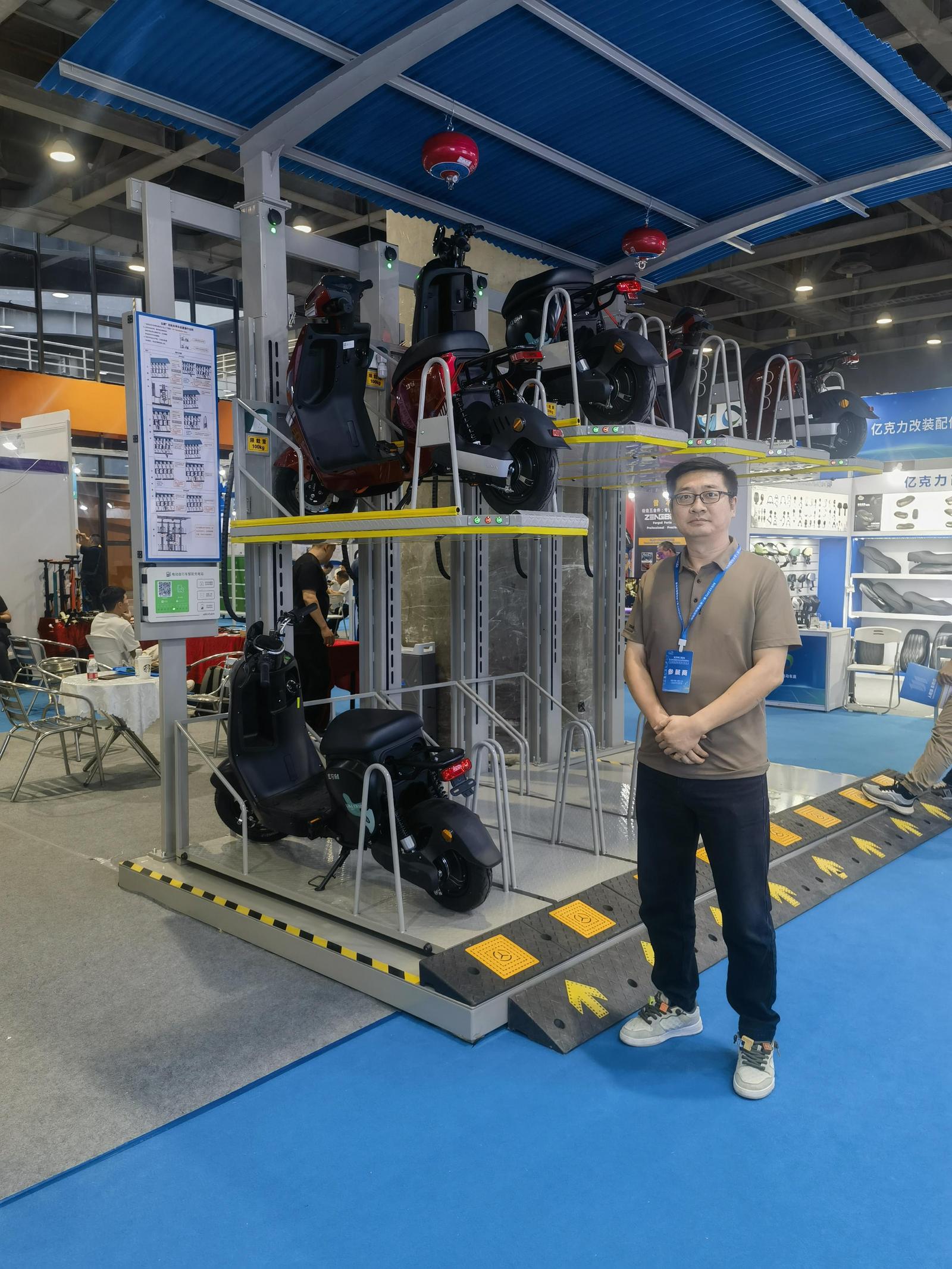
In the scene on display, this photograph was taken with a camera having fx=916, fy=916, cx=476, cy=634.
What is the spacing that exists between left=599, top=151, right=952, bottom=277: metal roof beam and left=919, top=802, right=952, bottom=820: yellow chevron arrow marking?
3.91 metres

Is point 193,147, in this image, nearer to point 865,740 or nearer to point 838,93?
point 838,93

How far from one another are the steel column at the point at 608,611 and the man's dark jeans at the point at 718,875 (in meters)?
4.13

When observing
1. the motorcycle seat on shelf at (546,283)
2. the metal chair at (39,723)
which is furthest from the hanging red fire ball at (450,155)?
the metal chair at (39,723)

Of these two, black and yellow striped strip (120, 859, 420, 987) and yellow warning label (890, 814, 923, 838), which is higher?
black and yellow striped strip (120, 859, 420, 987)

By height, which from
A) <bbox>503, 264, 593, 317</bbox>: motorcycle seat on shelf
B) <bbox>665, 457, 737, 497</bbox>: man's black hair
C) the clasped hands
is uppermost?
<bbox>503, 264, 593, 317</bbox>: motorcycle seat on shelf

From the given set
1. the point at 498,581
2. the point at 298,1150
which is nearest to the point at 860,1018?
the point at 298,1150

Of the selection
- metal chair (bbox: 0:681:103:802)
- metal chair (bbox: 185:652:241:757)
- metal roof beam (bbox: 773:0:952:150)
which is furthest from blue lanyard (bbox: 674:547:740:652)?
metal chair (bbox: 0:681:103:802)

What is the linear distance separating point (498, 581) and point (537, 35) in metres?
3.50

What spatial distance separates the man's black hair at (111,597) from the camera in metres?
7.64

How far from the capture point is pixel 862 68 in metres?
4.47

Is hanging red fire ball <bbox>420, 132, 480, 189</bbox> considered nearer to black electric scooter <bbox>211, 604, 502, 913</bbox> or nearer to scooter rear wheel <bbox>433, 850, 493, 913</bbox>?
black electric scooter <bbox>211, 604, 502, 913</bbox>

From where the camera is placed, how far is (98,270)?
1520 cm

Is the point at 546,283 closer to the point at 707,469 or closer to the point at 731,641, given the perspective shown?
the point at 707,469

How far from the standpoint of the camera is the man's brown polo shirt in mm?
2705
